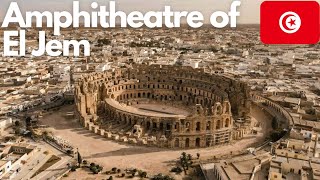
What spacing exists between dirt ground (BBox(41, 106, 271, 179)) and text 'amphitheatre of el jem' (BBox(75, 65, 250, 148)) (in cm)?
193

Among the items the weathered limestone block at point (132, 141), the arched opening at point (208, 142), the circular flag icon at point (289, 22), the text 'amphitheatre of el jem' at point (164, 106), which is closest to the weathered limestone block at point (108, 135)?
the text 'amphitheatre of el jem' at point (164, 106)

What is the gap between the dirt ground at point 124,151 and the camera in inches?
2488

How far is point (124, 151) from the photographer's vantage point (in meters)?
68.9

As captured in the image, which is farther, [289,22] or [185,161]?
[289,22]

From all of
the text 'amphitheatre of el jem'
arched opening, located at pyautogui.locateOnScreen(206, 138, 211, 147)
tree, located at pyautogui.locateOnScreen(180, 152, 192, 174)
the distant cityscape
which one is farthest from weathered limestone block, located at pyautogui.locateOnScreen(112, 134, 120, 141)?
arched opening, located at pyautogui.locateOnScreen(206, 138, 211, 147)

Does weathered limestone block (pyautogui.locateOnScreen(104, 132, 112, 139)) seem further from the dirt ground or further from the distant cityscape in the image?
the dirt ground

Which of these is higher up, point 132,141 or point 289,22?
point 289,22

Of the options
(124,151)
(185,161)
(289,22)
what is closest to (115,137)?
(124,151)

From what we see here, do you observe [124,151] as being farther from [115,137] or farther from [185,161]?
[185,161]

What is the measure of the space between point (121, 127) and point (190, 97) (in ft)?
92.4

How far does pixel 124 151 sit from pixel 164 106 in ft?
94.2

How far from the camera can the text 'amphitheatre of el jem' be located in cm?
7119

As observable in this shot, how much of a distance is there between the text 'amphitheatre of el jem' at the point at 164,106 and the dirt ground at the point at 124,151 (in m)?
1.93

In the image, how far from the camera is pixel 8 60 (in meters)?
166
